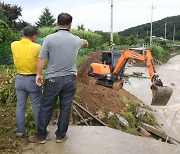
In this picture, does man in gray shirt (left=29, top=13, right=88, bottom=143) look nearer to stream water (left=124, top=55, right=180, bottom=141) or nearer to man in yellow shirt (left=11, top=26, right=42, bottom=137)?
man in yellow shirt (left=11, top=26, right=42, bottom=137)

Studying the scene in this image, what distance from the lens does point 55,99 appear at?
5.31 metres

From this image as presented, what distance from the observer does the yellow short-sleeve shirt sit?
5328 mm

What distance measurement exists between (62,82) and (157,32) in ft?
397

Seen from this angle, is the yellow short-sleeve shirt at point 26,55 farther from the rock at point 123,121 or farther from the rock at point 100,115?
the rock at point 123,121

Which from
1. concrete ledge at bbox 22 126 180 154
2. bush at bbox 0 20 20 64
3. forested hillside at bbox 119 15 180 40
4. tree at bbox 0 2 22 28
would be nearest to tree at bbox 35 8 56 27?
tree at bbox 0 2 22 28

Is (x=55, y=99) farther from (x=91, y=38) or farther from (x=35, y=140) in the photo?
(x=91, y=38)

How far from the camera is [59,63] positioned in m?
5.13

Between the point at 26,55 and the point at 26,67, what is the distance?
19cm

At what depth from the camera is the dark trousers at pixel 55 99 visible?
17.1 feet

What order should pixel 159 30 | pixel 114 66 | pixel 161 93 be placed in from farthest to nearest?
pixel 159 30
pixel 114 66
pixel 161 93

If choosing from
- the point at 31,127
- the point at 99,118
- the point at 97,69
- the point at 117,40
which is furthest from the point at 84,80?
the point at 117,40

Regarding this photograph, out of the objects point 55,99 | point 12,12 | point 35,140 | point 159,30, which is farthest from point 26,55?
point 159,30

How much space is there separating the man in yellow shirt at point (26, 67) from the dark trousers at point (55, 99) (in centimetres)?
26

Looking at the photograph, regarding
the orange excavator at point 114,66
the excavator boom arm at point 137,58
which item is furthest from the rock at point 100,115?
the excavator boom arm at point 137,58
